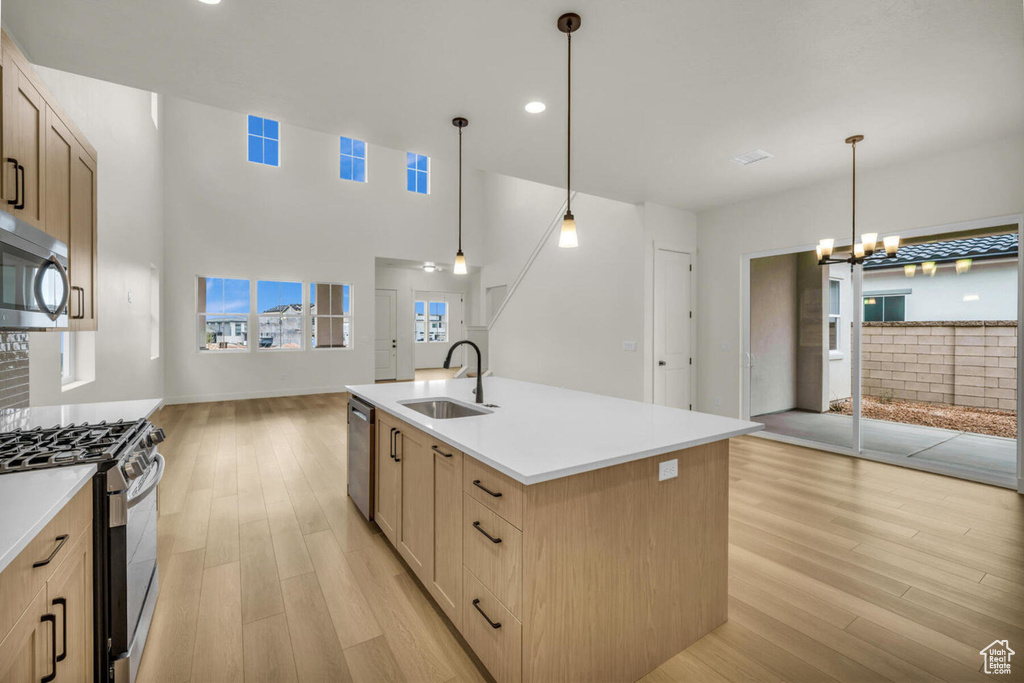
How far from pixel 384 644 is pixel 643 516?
1.19 metres

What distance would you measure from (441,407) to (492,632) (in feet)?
4.88

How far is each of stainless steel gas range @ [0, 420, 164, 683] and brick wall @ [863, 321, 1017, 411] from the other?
567 centimetres

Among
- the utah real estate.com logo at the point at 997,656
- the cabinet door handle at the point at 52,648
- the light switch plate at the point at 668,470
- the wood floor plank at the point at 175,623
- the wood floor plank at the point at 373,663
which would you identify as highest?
the light switch plate at the point at 668,470

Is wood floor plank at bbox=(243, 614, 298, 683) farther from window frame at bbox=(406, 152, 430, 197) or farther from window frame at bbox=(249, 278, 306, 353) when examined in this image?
window frame at bbox=(406, 152, 430, 197)

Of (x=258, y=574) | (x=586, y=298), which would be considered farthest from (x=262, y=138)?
(x=258, y=574)

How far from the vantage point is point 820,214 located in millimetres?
4574

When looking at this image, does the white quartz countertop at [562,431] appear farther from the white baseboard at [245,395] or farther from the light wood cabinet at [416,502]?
the white baseboard at [245,395]

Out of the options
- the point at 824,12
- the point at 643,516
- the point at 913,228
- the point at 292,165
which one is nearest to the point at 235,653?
the point at 643,516

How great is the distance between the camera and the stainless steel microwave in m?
1.37

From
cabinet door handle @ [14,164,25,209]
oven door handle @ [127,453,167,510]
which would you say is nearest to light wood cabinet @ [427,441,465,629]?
oven door handle @ [127,453,167,510]

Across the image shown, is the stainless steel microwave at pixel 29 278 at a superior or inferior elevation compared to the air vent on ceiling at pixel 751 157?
inferior

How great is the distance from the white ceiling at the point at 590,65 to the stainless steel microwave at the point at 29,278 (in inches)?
51.8

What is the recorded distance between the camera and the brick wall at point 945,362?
364cm

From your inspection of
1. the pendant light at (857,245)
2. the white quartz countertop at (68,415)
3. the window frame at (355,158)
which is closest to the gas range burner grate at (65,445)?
the white quartz countertop at (68,415)
